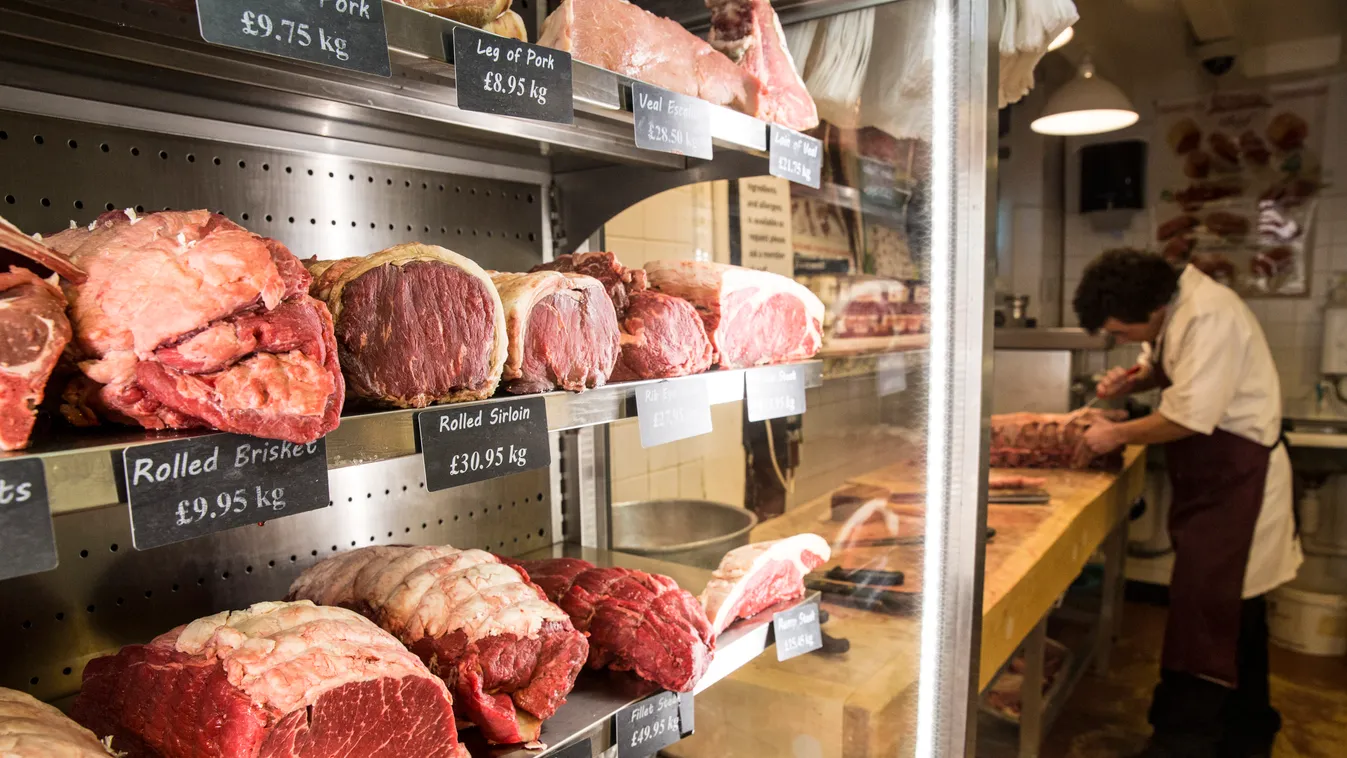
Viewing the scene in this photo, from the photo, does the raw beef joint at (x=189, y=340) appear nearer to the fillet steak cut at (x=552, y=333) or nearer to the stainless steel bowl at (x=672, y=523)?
the fillet steak cut at (x=552, y=333)

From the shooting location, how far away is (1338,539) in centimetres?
603

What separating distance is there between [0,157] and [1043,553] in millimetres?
3226

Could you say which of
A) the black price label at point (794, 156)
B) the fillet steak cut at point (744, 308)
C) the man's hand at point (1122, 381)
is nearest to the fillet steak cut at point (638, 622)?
the fillet steak cut at point (744, 308)

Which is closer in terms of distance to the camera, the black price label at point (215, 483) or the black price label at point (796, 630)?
the black price label at point (215, 483)

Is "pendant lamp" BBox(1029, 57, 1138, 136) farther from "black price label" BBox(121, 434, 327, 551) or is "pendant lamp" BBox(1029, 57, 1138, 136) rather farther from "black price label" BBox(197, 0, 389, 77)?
"black price label" BBox(121, 434, 327, 551)

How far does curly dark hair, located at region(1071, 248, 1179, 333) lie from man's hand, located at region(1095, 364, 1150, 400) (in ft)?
2.02

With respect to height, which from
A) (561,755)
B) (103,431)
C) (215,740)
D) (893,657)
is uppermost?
(103,431)

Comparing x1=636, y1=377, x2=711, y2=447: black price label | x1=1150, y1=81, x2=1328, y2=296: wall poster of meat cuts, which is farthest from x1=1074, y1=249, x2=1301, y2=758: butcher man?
x1=636, y1=377, x2=711, y2=447: black price label

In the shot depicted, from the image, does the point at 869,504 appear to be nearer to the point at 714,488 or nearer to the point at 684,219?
the point at 714,488

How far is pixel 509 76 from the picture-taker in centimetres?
114

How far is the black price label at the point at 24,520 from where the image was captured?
72cm

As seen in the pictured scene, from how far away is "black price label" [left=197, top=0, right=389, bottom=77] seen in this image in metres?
0.85

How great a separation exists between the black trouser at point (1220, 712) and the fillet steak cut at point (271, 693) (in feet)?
14.5

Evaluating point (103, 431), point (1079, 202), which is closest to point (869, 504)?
point (103, 431)
